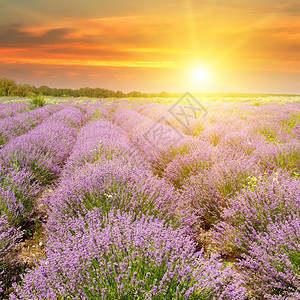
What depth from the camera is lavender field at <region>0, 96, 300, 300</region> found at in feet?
5.38

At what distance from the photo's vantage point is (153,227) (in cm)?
198

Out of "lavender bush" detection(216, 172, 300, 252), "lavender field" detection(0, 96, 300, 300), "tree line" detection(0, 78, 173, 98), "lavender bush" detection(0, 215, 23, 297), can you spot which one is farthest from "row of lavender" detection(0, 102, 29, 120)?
"tree line" detection(0, 78, 173, 98)

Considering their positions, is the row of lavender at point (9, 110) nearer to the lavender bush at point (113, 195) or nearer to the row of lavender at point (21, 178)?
the row of lavender at point (21, 178)

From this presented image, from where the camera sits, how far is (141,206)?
2807 mm

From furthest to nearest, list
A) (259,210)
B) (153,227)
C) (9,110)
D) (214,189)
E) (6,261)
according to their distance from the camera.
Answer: (9,110) < (214,189) < (259,210) < (6,261) < (153,227)

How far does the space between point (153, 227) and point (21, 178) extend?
2.33 m

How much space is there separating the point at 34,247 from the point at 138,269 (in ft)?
6.29

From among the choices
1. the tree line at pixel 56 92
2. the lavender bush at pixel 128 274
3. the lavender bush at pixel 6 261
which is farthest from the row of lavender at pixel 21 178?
the tree line at pixel 56 92

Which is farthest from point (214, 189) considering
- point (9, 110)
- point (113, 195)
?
point (9, 110)

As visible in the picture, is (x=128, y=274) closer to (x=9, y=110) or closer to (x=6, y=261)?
(x=6, y=261)

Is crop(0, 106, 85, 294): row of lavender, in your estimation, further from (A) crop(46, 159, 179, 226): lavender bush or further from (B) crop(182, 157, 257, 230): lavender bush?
(B) crop(182, 157, 257, 230): lavender bush

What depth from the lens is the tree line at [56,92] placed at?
39.5 meters

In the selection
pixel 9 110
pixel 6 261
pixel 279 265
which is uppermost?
pixel 9 110

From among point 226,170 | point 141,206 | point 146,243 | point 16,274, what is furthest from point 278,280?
point 16,274
